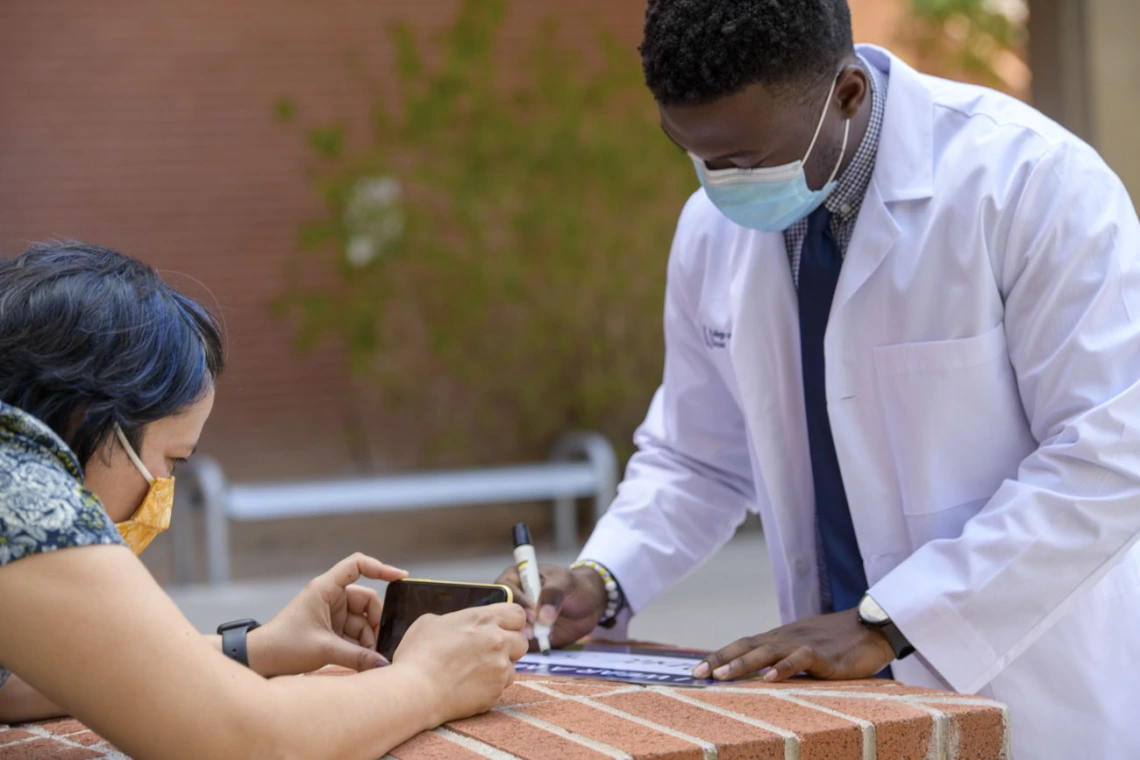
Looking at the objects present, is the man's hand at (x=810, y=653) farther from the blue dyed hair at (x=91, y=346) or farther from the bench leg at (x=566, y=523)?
the bench leg at (x=566, y=523)

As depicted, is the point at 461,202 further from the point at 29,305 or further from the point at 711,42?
the point at 29,305

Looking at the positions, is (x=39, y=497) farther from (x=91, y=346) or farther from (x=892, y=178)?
(x=892, y=178)

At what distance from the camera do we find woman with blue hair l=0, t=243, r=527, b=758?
1.23m

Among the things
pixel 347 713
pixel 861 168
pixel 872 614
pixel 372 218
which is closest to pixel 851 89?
pixel 861 168

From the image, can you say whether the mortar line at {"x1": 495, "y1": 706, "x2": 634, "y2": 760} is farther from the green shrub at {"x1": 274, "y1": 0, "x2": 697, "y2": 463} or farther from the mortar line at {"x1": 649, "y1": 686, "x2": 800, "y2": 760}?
the green shrub at {"x1": 274, "y1": 0, "x2": 697, "y2": 463}

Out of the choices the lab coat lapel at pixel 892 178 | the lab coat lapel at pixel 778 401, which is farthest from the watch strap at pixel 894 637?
the lab coat lapel at pixel 892 178

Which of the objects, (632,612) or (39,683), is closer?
(39,683)

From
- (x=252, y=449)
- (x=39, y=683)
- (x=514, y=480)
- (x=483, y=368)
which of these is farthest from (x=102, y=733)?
(x=252, y=449)

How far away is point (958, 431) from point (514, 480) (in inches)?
168

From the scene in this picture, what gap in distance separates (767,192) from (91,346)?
1076 millimetres

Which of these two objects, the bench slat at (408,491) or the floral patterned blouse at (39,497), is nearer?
the floral patterned blouse at (39,497)

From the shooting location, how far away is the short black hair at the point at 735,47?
1.90m

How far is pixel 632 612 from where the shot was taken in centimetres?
229

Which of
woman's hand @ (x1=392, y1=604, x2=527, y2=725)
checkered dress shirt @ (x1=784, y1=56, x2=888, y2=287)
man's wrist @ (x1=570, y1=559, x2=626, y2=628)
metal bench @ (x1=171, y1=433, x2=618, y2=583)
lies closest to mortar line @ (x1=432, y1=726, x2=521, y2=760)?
woman's hand @ (x1=392, y1=604, x2=527, y2=725)
